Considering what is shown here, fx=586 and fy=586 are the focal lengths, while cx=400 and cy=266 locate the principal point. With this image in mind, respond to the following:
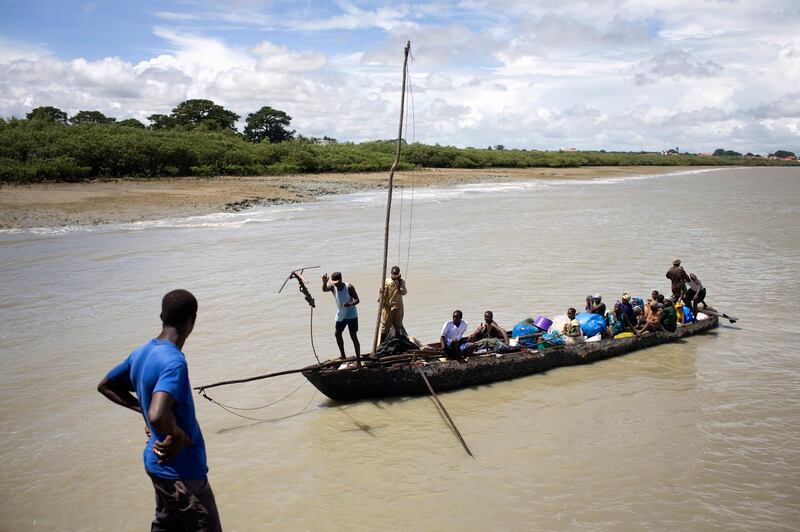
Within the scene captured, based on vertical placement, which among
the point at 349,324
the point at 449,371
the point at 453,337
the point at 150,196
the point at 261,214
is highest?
A: the point at 150,196

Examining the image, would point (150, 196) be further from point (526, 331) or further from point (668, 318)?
point (668, 318)

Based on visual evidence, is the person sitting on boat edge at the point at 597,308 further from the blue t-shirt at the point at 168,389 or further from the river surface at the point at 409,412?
the blue t-shirt at the point at 168,389

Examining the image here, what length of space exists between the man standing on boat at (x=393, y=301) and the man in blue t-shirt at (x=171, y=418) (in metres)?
5.39

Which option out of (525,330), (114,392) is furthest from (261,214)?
(114,392)

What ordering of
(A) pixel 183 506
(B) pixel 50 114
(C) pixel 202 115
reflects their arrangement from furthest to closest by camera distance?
(C) pixel 202 115, (B) pixel 50 114, (A) pixel 183 506

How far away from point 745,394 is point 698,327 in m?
2.88

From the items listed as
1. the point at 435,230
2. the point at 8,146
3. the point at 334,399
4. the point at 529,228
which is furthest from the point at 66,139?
the point at 334,399

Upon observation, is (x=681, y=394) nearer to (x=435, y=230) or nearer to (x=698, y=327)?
(x=698, y=327)

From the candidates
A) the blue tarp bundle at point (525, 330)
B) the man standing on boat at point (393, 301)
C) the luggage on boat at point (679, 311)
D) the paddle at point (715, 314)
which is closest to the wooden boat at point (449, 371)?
the blue tarp bundle at point (525, 330)

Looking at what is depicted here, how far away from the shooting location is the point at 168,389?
287 centimetres

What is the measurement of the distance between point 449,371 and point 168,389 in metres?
6.16

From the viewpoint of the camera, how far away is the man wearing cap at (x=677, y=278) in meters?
11.7

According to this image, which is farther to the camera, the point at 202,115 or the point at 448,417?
the point at 202,115

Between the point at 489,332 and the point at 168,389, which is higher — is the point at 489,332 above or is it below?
below
